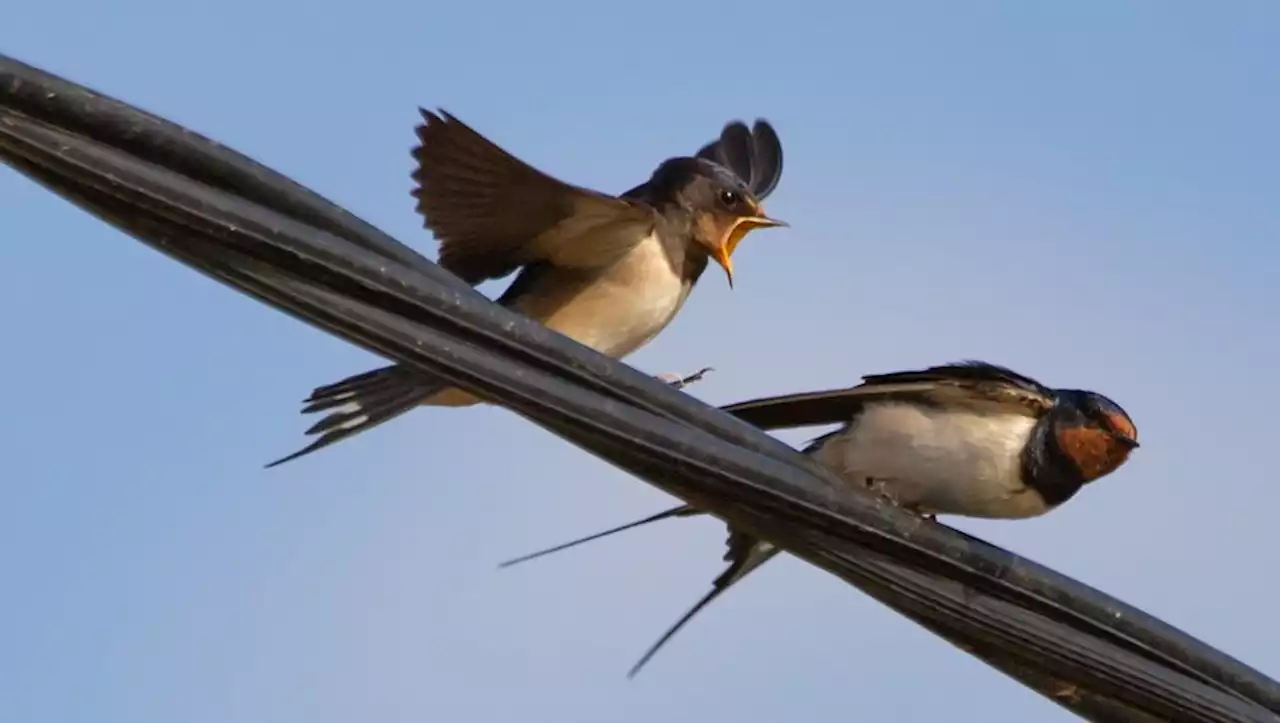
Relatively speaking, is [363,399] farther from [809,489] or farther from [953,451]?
[809,489]

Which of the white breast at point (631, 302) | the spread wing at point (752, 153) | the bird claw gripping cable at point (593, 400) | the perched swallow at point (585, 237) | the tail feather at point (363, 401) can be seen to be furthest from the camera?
the spread wing at point (752, 153)

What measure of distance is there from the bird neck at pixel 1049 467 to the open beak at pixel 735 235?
4.63 ft

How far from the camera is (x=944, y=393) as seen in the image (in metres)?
2.76

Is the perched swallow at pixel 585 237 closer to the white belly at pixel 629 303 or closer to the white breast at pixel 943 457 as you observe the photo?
the white belly at pixel 629 303

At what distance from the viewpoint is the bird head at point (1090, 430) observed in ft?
9.04

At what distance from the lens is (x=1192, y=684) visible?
188cm

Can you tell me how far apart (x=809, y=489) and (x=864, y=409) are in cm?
101

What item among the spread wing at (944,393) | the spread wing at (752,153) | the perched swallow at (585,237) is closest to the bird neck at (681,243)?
the perched swallow at (585,237)

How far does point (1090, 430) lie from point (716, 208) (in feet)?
4.94

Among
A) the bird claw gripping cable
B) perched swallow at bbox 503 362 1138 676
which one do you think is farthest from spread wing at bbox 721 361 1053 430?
the bird claw gripping cable

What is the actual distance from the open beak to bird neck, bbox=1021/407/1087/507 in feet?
4.63

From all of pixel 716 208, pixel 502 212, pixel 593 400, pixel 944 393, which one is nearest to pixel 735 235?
pixel 716 208

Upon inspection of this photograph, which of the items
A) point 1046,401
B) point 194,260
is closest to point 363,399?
point 1046,401

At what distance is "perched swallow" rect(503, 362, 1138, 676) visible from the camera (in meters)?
2.74
